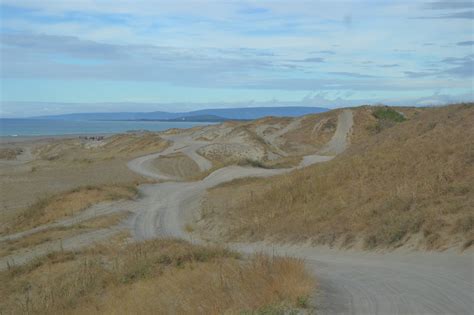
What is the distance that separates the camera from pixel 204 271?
11500mm

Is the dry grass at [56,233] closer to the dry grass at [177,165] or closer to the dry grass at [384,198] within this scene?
the dry grass at [384,198]

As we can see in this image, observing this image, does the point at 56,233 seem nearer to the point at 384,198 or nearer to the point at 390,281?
the point at 384,198

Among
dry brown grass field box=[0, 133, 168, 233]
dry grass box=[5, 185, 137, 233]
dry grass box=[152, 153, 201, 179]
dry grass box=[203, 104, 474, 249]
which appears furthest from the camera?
dry grass box=[152, 153, 201, 179]

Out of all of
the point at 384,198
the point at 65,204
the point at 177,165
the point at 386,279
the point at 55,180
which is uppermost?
the point at 384,198

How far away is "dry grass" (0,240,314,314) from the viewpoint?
28.4 ft

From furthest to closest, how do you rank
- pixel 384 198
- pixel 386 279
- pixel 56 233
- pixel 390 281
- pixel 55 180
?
pixel 55 180
pixel 56 233
pixel 384 198
pixel 386 279
pixel 390 281

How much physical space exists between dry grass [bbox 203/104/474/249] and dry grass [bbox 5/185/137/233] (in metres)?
6.22

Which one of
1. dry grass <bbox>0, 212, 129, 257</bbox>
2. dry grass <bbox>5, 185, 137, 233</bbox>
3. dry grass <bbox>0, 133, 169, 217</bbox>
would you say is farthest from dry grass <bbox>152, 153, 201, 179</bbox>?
dry grass <bbox>0, 212, 129, 257</bbox>

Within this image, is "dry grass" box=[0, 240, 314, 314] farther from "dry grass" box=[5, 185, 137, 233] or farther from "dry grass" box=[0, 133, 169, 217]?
"dry grass" box=[0, 133, 169, 217]

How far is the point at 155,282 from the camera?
458 inches

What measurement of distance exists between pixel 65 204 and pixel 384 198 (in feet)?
58.3

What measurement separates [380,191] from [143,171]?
119 feet

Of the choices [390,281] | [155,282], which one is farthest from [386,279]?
[155,282]

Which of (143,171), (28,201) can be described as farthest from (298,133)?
(28,201)
